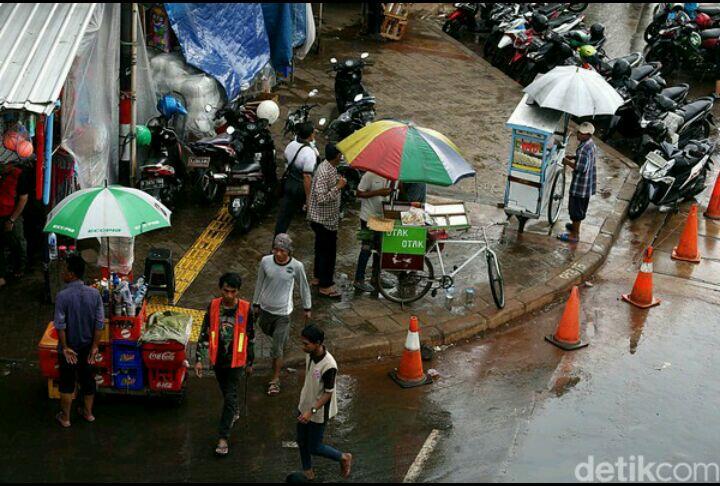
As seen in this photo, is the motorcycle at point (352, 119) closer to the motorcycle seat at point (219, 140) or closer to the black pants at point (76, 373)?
the motorcycle seat at point (219, 140)

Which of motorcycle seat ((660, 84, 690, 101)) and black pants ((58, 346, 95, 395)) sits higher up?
motorcycle seat ((660, 84, 690, 101))

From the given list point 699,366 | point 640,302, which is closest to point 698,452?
point 699,366

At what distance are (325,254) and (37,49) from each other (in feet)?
12.0

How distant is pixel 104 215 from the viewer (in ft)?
28.3

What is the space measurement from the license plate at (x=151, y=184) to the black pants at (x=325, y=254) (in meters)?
2.22

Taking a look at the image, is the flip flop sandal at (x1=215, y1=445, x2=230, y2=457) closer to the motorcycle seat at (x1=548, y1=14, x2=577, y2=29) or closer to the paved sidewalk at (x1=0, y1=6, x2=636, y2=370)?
the paved sidewalk at (x1=0, y1=6, x2=636, y2=370)

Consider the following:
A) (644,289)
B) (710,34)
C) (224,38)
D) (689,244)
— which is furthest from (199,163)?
(710,34)

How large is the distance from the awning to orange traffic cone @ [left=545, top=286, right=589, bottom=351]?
555 cm

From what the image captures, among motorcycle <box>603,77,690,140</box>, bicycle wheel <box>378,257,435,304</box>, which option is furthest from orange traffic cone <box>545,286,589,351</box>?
motorcycle <box>603,77,690,140</box>

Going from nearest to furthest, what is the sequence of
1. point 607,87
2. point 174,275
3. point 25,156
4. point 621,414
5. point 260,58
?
point 621,414 → point 25,156 → point 174,275 → point 607,87 → point 260,58

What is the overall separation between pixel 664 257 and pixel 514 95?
6.02 m

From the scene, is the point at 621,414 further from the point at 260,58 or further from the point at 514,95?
the point at 514,95

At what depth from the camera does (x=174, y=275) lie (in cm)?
1068

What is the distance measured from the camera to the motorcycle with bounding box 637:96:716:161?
15211 mm
